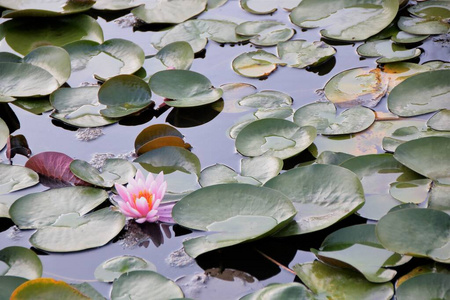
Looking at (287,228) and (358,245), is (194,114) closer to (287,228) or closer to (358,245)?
(287,228)

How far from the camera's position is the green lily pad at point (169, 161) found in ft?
7.75

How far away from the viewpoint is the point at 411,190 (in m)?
2.15

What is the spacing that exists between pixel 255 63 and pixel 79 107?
2.82ft

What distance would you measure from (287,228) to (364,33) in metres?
1.49

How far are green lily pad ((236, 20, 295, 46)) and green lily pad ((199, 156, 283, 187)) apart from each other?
40.8 inches

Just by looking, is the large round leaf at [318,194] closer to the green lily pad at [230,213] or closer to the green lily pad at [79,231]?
the green lily pad at [230,213]

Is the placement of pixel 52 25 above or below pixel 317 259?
above

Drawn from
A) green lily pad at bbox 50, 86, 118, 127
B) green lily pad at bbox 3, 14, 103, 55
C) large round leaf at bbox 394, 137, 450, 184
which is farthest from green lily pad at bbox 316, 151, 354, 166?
green lily pad at bbox 3, 14, 103, 55

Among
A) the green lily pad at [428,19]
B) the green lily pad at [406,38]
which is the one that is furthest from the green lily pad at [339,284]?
the green lily pad at [428,19]

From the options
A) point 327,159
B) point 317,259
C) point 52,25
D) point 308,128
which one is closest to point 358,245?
point 317,259

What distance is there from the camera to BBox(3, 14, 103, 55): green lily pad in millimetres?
3342

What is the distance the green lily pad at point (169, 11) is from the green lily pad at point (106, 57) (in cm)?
37

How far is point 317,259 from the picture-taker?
6.38 ft

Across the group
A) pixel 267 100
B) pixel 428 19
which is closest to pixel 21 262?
pixel 267 100
